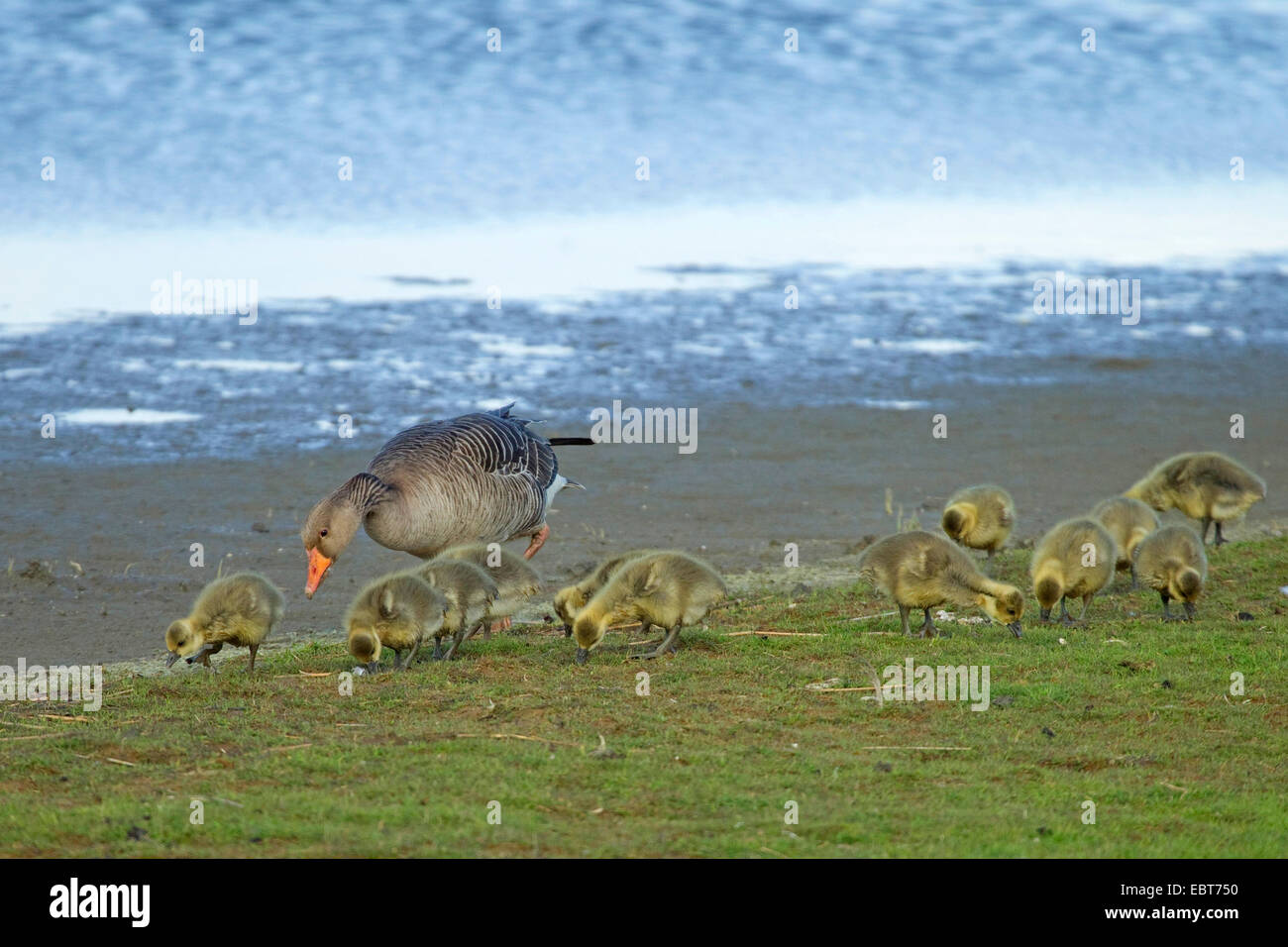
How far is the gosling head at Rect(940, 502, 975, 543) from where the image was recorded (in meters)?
8.68

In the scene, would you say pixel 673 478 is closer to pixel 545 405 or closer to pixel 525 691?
pixel 545 405

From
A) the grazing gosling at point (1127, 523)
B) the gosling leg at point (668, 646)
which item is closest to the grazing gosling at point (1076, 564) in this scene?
the grazing gosling at point (1127, 523)

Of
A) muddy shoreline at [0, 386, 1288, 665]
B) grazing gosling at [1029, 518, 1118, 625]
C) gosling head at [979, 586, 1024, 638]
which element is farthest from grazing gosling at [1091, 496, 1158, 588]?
muddy shoreline at [0, 386, 1288, 665]

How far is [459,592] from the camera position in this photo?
7.27 m

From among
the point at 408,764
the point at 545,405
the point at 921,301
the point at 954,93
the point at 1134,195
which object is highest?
the point at 954,93

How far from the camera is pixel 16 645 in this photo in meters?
8.02

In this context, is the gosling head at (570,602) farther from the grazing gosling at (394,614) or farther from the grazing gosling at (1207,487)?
the grazing gosling at (1207,487)

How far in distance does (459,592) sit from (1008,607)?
8.50ft

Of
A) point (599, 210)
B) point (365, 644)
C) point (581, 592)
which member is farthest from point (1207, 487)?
point (599, 210)

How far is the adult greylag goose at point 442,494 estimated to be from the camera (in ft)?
26.3

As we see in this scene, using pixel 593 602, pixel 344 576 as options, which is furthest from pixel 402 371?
pixel 593 602

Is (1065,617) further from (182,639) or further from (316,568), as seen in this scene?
(182,639)

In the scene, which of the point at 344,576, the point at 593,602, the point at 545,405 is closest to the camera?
the point at 593,602

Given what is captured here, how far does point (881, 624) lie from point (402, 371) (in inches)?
284
